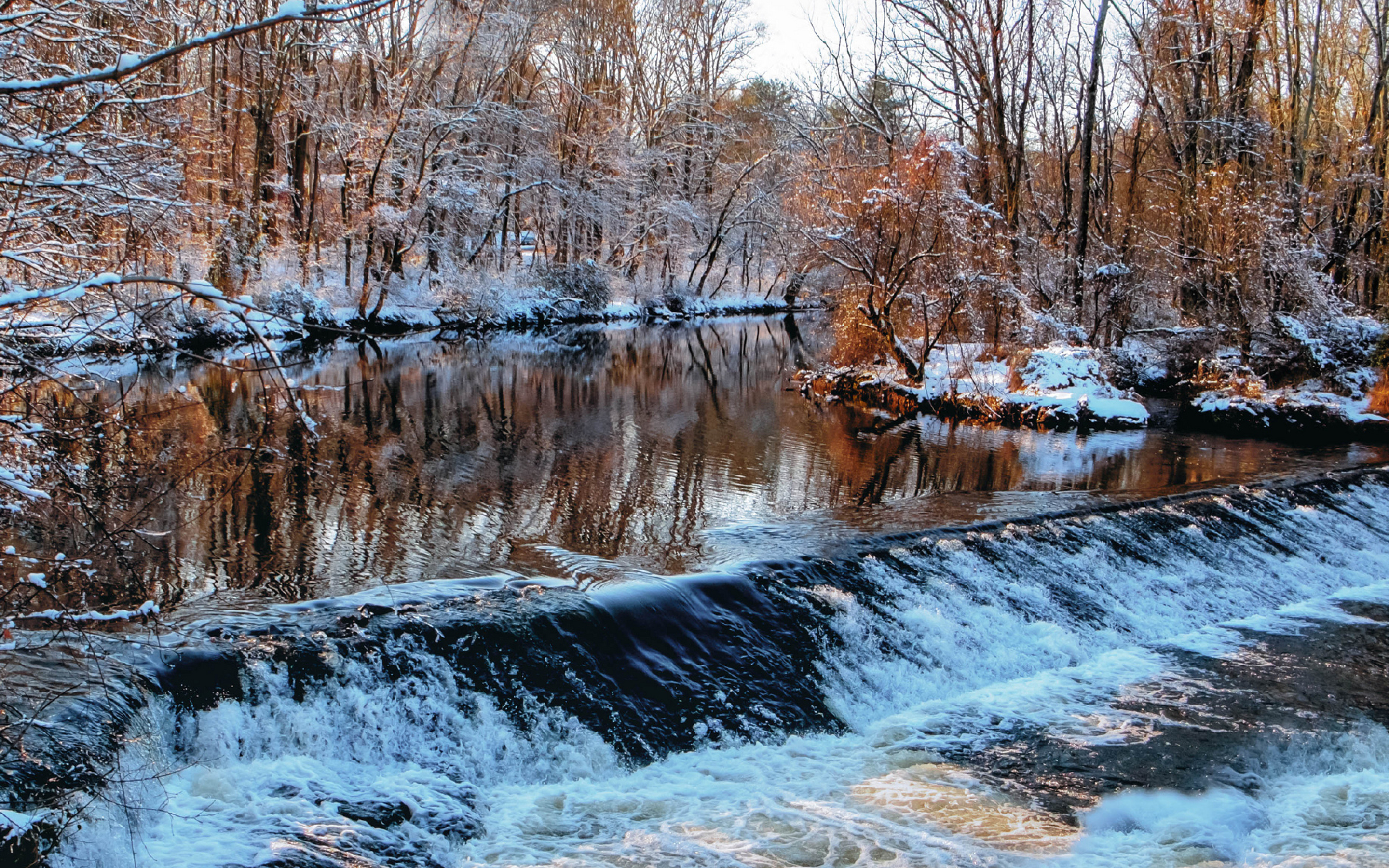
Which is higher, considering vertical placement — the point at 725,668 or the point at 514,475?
the point at 514,475

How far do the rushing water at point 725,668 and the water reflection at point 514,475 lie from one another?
87mm

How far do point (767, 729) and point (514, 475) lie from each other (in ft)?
21.3

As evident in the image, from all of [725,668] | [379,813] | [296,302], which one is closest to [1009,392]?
[725,668]

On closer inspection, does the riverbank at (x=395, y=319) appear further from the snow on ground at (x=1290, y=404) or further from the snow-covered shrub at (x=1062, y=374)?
the snow on ground at (x=1290, y=404)

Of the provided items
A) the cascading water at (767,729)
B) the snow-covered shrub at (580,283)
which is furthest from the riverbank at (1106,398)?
the snow-covered shrub at (580,283)

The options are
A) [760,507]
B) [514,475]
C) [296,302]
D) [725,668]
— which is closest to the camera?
[725,668]

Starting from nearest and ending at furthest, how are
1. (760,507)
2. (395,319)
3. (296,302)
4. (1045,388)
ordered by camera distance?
(760,507)
(1045,388)
(296,302)
(395,319)

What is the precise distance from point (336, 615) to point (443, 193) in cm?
2716

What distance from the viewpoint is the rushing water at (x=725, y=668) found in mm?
5512

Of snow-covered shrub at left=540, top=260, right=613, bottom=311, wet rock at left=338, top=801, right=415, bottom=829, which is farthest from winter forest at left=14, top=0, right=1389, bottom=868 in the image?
snow-covered shrub at left=540, top=260, right=613, bottom=311

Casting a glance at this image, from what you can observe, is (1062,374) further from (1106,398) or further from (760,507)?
(760,507)

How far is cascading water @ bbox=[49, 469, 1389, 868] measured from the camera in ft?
17.8

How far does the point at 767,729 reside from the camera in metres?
6.95

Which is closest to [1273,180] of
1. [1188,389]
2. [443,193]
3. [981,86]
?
[1188,389]
